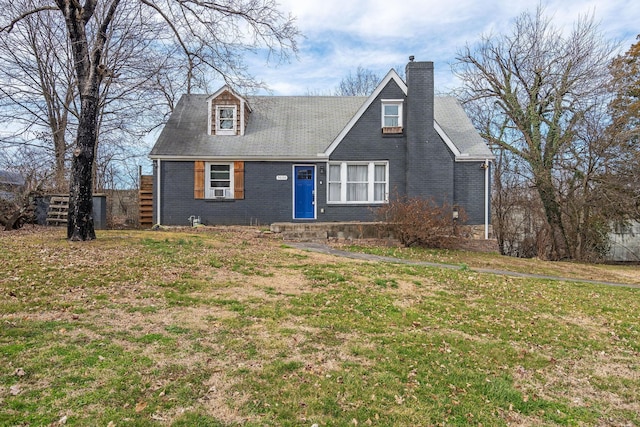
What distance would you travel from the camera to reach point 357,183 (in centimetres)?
1678

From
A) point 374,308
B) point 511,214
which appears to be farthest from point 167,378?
point 511,214

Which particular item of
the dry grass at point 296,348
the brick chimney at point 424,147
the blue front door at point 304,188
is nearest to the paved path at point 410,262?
the dry grass at point 296,348

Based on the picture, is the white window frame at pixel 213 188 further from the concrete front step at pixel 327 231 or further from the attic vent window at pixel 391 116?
the attic vent window at pixel 391 116

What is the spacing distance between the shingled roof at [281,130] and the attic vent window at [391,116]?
1853 mm

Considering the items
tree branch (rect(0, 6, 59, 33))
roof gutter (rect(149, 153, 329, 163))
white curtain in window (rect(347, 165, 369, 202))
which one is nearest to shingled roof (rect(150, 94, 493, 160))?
roof gutter (rect(149, 153, 329, 163))

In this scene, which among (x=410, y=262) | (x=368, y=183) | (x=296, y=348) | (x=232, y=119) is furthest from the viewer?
(x=232, y=119)

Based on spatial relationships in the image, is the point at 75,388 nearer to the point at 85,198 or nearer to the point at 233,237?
the point at 85,198

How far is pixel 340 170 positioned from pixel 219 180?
17.0ft

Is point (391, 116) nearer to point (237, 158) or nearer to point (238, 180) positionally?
point (237, 158)

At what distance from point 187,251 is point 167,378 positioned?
21.8 ft

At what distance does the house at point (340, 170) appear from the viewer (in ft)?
52.8

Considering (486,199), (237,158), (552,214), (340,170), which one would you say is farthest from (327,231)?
(552,214)

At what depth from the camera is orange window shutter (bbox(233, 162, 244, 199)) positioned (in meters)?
16.5

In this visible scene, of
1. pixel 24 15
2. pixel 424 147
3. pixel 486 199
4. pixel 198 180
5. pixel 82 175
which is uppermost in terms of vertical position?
pixel 24 15
